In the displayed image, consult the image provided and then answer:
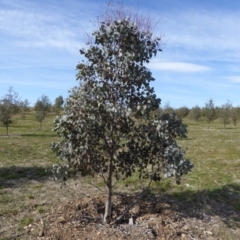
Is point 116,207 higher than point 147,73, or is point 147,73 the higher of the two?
point 147,73

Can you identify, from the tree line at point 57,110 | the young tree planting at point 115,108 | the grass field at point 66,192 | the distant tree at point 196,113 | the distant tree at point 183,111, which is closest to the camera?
the young tree planting at point 115,108

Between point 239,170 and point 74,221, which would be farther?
point 239,170

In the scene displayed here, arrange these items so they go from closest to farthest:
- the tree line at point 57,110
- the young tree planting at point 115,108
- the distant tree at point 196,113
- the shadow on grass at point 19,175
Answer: the young tree planting at point 115,108, the shadow on grass at point 19,175, the tree line at point 57,110, the distant tree at point 196,113

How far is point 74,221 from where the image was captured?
662 cm

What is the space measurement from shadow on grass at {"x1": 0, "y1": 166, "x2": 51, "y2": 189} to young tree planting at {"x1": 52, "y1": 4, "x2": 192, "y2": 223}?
448 cm

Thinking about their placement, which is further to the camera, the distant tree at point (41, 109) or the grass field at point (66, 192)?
the distant tree at point (41, 109)

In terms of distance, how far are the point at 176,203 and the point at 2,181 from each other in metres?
5.98

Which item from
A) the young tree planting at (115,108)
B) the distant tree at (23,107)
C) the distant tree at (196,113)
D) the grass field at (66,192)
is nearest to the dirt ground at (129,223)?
the grass field at (66,192)

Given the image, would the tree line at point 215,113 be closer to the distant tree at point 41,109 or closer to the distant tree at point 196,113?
the distant tree at point 196,113

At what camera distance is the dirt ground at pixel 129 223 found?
20.3 feet

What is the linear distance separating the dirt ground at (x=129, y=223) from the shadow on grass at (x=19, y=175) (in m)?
3.00

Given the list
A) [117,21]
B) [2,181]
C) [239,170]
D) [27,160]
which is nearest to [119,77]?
[117,21]

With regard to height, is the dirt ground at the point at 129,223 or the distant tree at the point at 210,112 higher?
the distant tree at the point at 210,112

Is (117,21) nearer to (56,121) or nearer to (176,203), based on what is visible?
(56,121)
